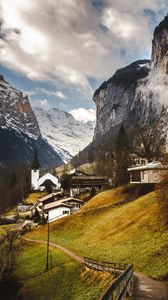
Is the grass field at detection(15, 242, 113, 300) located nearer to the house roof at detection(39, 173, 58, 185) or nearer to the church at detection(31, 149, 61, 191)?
the church at detection(31, 149, 61, 191)

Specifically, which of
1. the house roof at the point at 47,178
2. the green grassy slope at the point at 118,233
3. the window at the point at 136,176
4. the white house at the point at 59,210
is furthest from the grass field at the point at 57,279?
the house roof at the point at 47,178

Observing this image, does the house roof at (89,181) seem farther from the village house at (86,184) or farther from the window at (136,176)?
the window at (136,176)

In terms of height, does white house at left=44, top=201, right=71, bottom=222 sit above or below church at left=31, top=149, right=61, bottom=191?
below

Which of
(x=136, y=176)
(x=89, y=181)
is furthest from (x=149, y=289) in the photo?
(x=89, y=181)

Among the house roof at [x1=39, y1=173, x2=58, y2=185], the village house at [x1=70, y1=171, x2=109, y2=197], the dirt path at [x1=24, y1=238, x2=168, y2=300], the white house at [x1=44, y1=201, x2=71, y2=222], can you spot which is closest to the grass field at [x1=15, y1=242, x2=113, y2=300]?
the dirt path at [x1=24, y1=238, x2=168, y2=300]

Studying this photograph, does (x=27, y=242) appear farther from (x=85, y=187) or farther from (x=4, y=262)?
(x=85, y=187)

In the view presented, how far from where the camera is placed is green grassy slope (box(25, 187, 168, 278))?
4412 centimetres

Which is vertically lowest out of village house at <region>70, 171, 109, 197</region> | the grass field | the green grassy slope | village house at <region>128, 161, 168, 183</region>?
the grass field

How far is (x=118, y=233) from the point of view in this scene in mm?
63031

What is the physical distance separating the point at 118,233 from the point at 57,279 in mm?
14516

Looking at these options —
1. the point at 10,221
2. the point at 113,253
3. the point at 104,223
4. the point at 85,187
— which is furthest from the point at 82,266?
the point at 85,187

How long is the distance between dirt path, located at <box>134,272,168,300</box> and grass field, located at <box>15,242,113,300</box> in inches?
205

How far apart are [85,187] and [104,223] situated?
6877cm

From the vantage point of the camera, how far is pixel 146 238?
53.2 meters
